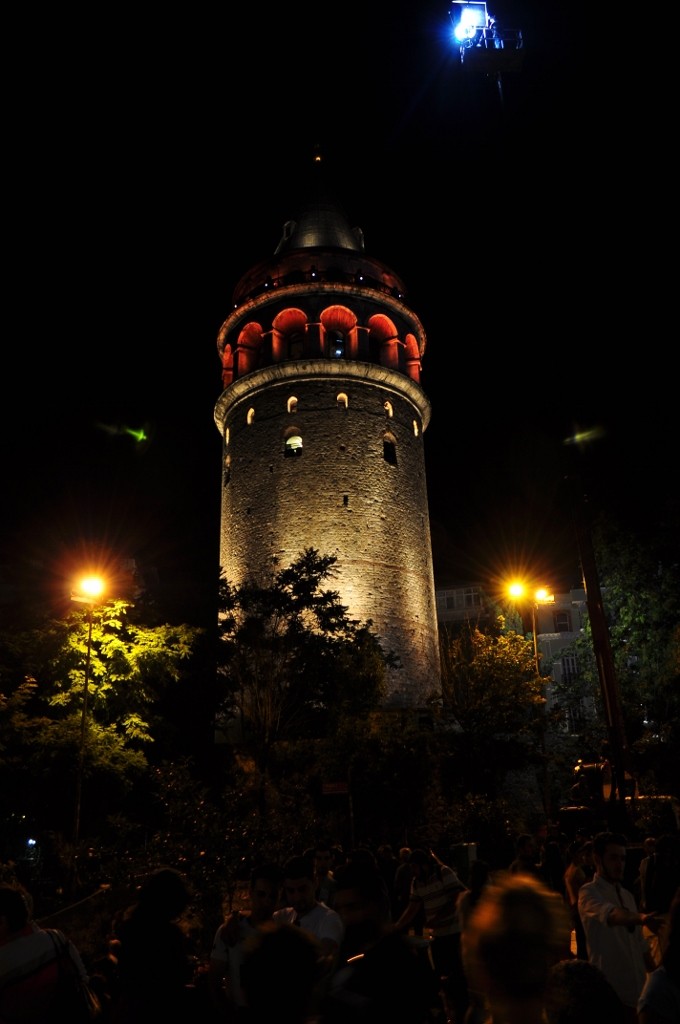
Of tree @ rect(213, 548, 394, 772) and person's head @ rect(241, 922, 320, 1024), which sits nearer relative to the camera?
person's head @ rect(241, 922, 320, 1024)

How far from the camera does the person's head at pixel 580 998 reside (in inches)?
101

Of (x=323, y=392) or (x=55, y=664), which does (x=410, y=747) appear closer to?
(x=55, y=664)

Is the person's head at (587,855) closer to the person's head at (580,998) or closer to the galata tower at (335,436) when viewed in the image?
the person's head at (580,998)

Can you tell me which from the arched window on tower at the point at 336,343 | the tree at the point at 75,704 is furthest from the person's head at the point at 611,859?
the arched window on tower at the point at 336,343

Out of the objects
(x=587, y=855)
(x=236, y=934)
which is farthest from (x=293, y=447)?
(x=236, y=934)

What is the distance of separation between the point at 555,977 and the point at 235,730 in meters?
23.2

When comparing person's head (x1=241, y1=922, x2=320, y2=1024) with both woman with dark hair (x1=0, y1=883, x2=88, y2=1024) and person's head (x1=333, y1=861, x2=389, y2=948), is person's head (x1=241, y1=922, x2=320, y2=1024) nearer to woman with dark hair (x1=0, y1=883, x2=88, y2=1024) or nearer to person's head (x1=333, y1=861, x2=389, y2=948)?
person's head (x1=333, y1=861, x2=389, y2=948)

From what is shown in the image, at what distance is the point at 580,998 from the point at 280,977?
104cm

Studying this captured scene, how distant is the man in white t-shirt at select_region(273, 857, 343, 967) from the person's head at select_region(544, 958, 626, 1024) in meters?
2.53

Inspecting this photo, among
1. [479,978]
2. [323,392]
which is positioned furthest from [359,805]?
[479,978]

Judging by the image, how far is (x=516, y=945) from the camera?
2.75m

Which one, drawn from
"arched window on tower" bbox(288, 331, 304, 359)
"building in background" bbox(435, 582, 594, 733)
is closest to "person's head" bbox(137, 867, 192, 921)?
"arched window on tower" bbox(288, 331, 304, 359)

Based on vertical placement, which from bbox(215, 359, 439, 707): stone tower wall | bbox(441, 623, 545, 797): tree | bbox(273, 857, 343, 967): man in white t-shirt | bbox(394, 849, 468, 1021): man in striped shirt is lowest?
bbox(394, 849, 468, 1021): man in striped shirt

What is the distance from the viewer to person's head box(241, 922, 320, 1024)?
2.50m
